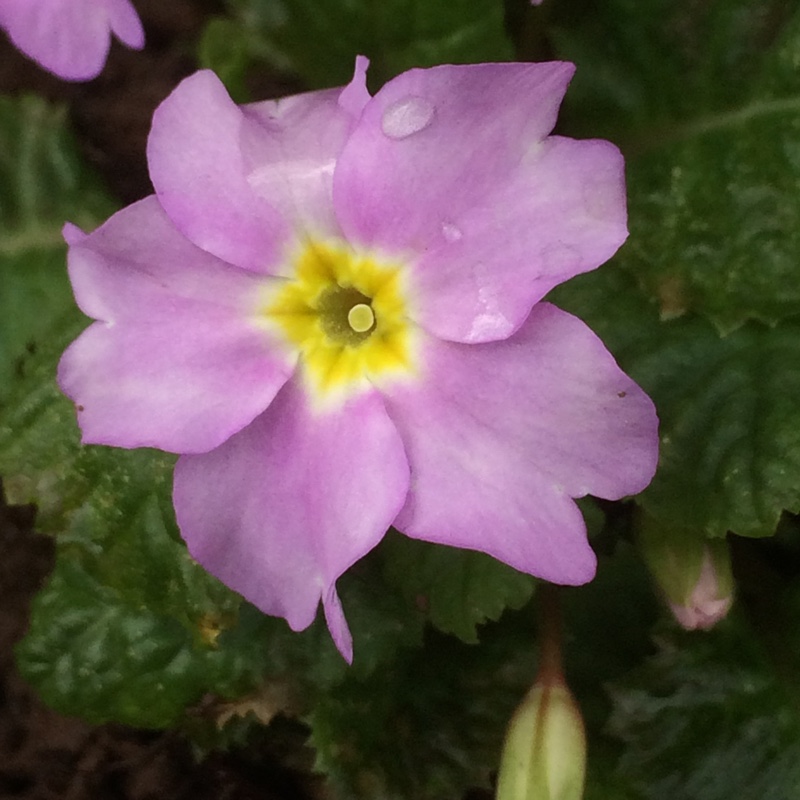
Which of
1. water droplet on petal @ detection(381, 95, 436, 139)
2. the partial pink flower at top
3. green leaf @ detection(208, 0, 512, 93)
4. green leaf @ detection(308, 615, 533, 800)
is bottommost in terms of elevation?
green leaf @ detection(308, 615, 533, 800)

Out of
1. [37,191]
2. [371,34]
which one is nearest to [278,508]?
[371,34]

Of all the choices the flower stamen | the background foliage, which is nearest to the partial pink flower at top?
the background foliage

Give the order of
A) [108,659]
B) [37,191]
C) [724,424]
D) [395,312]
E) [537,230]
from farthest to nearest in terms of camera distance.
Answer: [37,191] → [108,659] → [724,424] → [395,312] → [537,230]

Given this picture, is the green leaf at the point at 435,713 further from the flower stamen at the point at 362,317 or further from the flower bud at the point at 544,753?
the flower stamen at the point at 362,317

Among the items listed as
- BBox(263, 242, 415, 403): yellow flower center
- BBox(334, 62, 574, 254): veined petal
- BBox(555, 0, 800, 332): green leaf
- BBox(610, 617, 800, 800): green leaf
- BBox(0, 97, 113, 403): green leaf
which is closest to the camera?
BBox(334, 62, 574, 254): veined petal

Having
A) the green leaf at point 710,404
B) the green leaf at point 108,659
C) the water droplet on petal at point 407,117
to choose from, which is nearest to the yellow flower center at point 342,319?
the water droplet on petal at point 407,117

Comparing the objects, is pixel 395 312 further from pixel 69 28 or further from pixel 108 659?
pixel 108 659

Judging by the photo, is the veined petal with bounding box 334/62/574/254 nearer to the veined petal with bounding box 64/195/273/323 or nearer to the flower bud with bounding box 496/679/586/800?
the veined petal with bounding box 64/195/273/323

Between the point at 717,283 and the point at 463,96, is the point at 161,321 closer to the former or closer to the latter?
the point at 463,96
